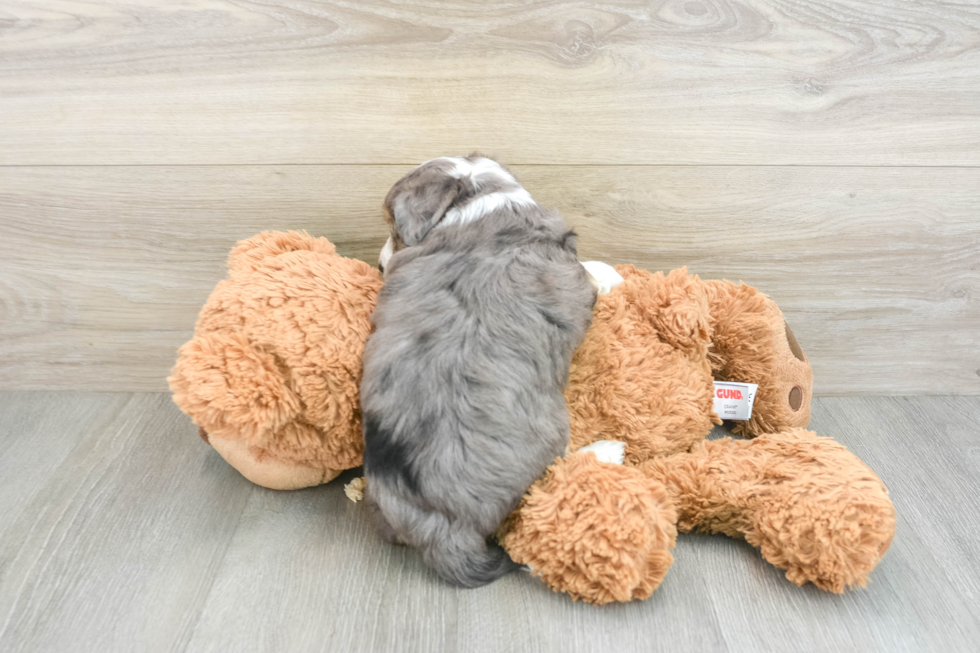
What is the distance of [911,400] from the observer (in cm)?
126

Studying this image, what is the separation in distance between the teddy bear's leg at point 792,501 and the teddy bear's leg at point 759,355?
106mm

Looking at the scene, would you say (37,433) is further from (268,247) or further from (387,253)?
(387,253)

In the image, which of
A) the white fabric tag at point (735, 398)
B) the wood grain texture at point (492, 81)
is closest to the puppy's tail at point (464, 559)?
the white fabric tag at point (735, 398)

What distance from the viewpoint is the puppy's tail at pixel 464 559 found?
78 cm

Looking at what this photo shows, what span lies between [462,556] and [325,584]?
189 millimetres

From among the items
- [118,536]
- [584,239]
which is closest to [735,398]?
[584,239]

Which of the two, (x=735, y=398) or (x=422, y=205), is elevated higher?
(x=422, y=205)

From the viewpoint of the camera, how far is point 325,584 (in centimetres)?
84

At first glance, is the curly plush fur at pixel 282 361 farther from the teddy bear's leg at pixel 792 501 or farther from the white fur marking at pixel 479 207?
the teddy bear's leg at pixel 792 501

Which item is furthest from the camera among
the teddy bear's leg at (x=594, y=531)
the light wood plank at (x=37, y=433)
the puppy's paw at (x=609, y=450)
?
the light wood plank at (x=37, y=433)

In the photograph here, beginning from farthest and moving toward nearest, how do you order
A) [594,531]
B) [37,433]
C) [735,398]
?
[37,433]
[735,398]
[594,531]

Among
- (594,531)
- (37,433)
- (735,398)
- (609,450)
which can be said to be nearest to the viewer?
(594,531)

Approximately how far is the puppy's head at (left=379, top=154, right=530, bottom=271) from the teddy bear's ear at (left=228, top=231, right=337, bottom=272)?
0.49 ft

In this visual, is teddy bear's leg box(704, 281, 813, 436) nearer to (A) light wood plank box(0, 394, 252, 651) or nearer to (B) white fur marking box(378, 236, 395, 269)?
(B) white fur marking box(378, 236, 395, 269)
